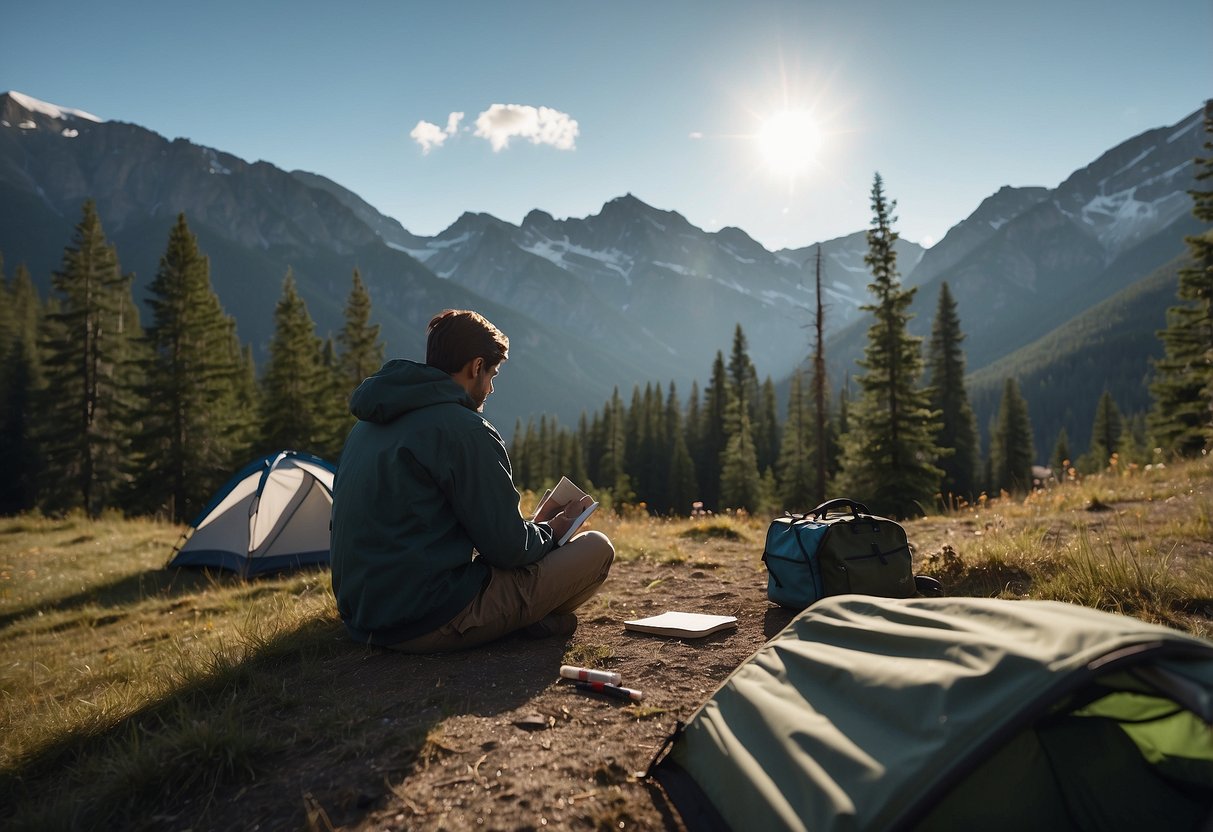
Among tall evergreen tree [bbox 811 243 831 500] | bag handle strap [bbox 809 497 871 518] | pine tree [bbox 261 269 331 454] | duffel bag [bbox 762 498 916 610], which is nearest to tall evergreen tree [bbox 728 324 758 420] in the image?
tall evergreen tree [bbox 811 243 831 500]

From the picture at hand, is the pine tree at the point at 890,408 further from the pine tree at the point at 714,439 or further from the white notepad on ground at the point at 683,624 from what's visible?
the pine tree at the point at 714,439

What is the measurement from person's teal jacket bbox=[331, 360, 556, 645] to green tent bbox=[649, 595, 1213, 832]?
5.76 ft

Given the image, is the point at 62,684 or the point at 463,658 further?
the point at 62,684

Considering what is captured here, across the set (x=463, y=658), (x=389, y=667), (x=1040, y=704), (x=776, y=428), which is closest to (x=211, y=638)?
(x=389, y=667)

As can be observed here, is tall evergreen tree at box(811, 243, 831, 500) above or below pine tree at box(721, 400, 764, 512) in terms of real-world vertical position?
above

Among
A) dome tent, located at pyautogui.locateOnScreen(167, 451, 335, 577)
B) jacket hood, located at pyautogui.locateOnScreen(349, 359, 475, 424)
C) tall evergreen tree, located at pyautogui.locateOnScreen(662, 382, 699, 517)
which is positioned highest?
jacket hood, located at pyautogui.locateOnScreen(349, 359, 475, 424)

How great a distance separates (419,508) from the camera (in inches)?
135

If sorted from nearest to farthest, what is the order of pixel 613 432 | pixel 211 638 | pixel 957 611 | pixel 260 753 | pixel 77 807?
pixel 957 611
pixel 77 807
pixel 260 753
pixel 211 638
pixel 613 432

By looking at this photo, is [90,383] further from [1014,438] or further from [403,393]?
[1014,438]

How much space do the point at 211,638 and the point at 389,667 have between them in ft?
8.11

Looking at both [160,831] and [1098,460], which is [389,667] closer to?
[160,831]

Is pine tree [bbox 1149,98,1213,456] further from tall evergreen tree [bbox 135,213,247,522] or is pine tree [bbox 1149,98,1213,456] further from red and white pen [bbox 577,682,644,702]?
tall evergreen tree [bbox 135,213,247,522]

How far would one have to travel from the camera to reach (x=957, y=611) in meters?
2.00

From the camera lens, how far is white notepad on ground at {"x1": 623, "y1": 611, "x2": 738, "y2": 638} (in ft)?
13.0
